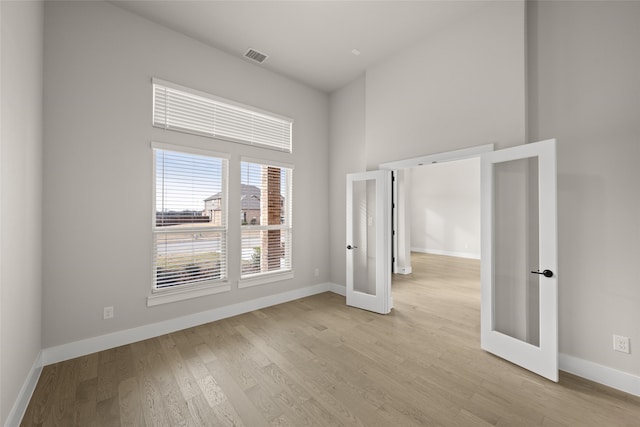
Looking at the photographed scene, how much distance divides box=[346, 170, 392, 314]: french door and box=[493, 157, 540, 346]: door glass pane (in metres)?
1.36

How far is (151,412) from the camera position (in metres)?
1.89

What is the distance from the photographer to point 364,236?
4.10 m

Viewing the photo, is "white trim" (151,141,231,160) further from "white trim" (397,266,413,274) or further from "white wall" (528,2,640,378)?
"white trim" (397,266,413,274)

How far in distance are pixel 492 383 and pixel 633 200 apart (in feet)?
6.32

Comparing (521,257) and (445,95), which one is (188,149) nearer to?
(445,95)

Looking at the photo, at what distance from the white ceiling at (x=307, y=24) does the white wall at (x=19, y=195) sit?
1.34 m

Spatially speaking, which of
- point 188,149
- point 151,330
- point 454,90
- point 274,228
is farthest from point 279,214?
point 454,90

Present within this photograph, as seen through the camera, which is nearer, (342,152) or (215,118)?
(215,118)

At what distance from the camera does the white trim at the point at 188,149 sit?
3.10 m

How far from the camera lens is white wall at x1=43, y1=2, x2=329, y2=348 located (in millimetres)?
2547

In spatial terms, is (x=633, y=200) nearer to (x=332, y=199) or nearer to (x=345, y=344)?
(x=345, y=344)

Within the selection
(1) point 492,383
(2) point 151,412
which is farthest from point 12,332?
(1) point 492,383

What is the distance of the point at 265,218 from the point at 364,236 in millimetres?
1619

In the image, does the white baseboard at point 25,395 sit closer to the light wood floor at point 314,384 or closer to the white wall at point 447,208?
the light wood floor at point 314,384
